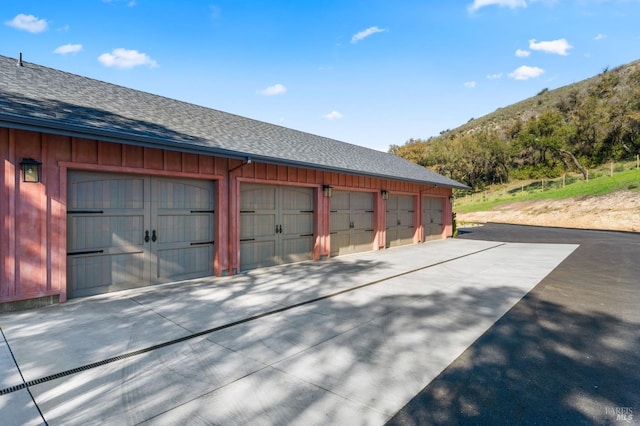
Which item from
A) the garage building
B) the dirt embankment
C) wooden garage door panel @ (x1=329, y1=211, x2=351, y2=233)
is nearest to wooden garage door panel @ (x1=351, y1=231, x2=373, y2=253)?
wooden garage door panel @ (x1=329, y1=211, x2=351, y2=233)

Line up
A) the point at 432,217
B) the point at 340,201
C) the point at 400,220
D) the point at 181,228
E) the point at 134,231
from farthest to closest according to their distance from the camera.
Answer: the point at 432,217 → the point at 400,220 → the point at 340,201 → the point at 181,228 → the point at 134,231

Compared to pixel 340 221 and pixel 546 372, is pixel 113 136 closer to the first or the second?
pixel 546 372

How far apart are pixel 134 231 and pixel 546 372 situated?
646 centimetres

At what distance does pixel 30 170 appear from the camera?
15.4 ft

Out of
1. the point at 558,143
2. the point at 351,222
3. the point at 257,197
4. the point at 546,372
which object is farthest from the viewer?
the point at 558,143

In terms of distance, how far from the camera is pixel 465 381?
109 inches

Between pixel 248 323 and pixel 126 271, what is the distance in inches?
124

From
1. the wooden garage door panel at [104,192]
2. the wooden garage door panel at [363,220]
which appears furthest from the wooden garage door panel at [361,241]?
the wooden garage door panel at [104,192]

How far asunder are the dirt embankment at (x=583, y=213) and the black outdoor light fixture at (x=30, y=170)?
85.8ft

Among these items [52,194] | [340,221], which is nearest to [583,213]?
[340,221]

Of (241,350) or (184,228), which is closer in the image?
(241,350)

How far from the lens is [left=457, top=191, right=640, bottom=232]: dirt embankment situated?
19406 millimetres

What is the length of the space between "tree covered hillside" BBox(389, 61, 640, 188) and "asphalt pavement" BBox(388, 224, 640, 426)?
3763 centimetres

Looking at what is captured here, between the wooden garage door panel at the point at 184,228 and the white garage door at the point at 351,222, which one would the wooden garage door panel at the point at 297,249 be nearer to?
the white garage door at the point at 351,222
